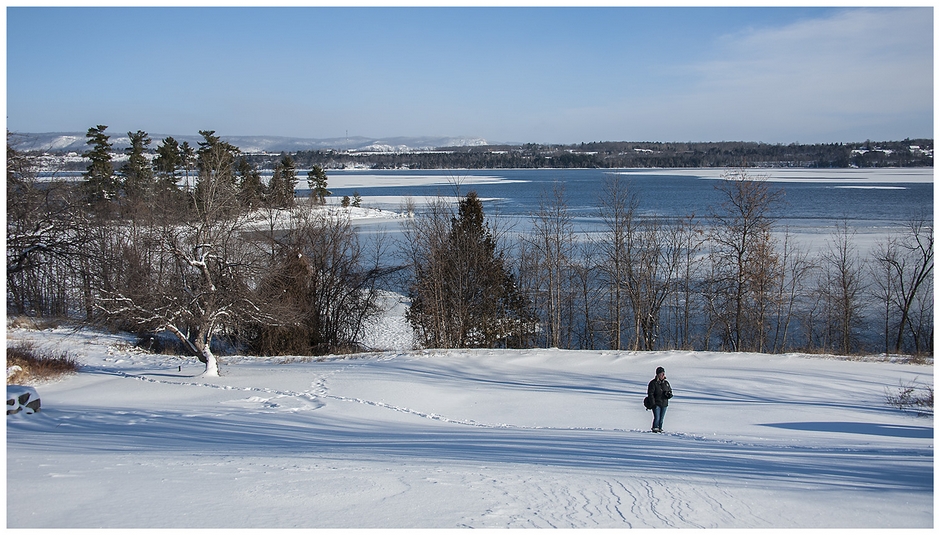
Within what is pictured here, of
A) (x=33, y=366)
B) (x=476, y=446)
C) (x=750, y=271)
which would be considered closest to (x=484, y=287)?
(x=750, y=271)

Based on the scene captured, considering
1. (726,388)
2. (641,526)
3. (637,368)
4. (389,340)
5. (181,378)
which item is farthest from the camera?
(389,340)

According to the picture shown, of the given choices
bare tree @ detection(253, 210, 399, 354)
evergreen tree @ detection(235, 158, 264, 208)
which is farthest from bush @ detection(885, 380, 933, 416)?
evergreen tree @ detection(235, 158, 264, 208)

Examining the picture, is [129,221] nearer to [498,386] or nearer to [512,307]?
[512,307]

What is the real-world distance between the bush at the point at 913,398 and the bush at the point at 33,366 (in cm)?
1983

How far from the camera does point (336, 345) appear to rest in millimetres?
28812

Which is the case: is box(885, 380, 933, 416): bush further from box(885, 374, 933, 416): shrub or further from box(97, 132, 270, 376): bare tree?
box(97, 132, 270, 376): bare tree

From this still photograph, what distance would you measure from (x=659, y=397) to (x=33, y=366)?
51.4 ft

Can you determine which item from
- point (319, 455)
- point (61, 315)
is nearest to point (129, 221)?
point (61, 315)

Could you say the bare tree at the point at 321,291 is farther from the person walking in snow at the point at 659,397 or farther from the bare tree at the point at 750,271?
the person walking in snow at the point at 659,397

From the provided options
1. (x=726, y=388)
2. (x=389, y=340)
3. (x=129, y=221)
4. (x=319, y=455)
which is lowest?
(x=389, y=340)

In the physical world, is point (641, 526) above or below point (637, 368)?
above

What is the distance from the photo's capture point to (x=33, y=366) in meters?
16.6

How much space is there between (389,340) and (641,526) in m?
25.6

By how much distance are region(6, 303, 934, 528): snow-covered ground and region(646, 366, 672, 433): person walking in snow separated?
345 mm
